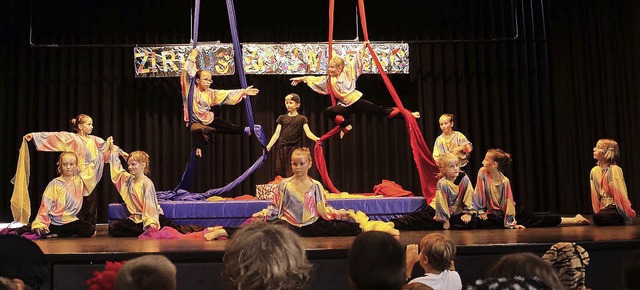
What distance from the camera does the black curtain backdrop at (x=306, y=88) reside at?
961 cm

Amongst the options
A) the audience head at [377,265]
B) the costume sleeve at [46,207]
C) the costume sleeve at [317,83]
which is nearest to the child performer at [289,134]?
the costume sleeve at [317,83]

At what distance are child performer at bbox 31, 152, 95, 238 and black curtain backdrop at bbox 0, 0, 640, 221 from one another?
324 centimetres

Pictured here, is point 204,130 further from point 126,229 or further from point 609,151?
point 609,151

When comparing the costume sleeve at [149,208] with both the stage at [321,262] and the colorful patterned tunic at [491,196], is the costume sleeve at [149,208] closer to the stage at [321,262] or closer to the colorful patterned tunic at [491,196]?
the stage at [321,262]

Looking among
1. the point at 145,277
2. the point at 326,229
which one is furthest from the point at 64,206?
the point at 145,277

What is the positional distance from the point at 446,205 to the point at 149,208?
297 cm

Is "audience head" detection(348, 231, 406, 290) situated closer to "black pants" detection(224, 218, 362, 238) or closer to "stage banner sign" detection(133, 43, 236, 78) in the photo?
"black pants" detection(224, 218, 362, 238)

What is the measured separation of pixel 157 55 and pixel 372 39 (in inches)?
128

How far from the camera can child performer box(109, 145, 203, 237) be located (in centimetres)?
645

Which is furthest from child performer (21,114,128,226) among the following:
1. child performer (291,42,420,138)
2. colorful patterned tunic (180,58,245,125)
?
child performer (291,42,420,138)

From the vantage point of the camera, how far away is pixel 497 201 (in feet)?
22.2

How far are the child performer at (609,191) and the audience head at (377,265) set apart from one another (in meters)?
5.27

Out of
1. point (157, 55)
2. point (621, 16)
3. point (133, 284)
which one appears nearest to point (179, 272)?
point (133, 284)

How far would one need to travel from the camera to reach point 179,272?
13.2ft
